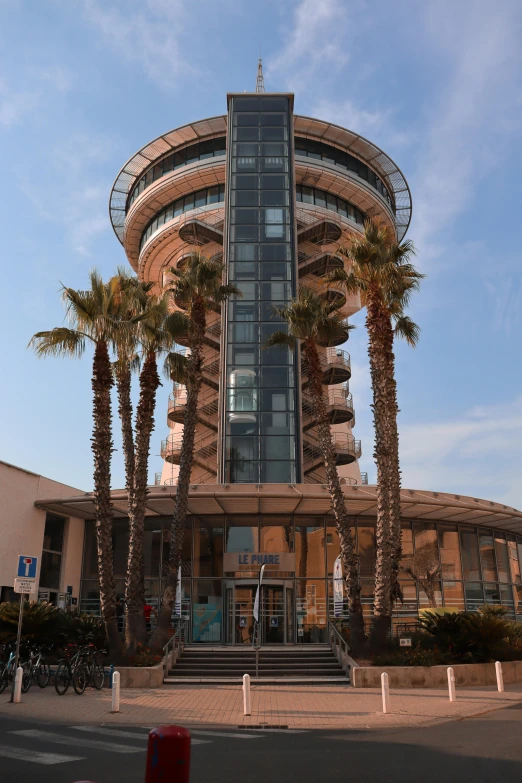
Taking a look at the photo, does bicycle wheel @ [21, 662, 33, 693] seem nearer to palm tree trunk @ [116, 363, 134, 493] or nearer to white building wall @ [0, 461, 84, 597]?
palm tree trunk @ [116, 363, 134, 493]

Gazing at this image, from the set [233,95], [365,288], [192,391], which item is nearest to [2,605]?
[192,391]

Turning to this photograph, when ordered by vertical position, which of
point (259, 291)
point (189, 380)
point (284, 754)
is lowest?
point (284, 754)

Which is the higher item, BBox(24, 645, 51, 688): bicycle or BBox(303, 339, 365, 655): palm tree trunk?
BBox(303, 339, 365, 655): palm tree trunk

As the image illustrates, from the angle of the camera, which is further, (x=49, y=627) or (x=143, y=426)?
(x=143, y=426)

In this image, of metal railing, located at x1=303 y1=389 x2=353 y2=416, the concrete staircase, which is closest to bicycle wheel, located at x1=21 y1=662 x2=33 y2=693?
the concrete staircase

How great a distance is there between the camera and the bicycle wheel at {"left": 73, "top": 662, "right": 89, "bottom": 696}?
18.3 meters

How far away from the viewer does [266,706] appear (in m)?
15.9

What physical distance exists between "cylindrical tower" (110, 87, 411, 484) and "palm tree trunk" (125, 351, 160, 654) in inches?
588

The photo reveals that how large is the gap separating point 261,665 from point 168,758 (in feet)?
66.9

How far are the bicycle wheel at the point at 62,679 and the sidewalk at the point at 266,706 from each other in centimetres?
25

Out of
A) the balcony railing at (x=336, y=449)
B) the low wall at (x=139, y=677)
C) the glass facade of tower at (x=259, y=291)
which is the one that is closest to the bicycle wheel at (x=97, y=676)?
the low wall at (x=139, y=677)

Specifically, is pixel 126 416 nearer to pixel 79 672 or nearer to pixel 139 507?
pixel 139 507

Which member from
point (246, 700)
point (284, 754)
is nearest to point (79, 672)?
point (246, 700)

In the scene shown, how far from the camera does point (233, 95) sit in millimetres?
47969
